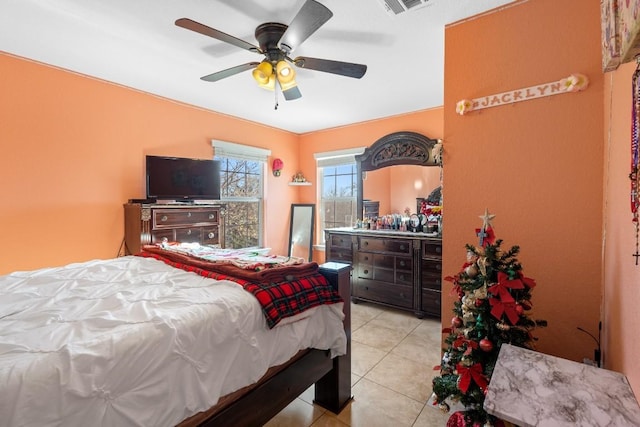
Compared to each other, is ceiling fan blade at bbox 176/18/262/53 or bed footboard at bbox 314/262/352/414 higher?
ceiling fan blade at bbox 176/18/262/53

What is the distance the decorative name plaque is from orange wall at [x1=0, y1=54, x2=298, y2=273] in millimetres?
3206

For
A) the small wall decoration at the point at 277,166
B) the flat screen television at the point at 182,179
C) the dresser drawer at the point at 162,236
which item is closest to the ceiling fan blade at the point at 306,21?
the flat screen television at the point at 182,179

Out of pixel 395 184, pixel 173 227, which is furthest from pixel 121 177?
pixel 395 184

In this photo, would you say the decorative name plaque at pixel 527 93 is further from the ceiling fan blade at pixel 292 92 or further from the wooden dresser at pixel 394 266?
the wooden dresser at pixel 394 266

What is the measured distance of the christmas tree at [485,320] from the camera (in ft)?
4.29

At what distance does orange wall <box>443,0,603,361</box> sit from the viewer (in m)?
1.55

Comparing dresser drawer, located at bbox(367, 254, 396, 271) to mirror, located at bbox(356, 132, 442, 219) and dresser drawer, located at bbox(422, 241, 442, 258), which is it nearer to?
dresser drawer, located at bbox(422, 241, 442, 258)

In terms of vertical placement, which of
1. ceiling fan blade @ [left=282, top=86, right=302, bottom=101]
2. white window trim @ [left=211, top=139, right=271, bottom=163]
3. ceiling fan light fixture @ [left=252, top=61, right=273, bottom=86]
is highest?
ceiling fan blade @ [left=282, top=86, right=302, bottom=101]

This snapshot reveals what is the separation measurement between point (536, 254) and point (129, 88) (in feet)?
13.1

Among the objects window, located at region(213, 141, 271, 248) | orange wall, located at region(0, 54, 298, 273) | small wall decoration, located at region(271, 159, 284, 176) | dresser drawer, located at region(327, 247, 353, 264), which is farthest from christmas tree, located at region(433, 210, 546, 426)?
small wall decoration, located at region(271, 159, 284, 176)

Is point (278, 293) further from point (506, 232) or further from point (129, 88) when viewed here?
point (129, 88)

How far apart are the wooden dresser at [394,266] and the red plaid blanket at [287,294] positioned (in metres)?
1.78

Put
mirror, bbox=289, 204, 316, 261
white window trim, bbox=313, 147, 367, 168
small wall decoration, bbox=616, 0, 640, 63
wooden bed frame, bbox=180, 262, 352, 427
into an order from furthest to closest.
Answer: mirror, bbox=289, 204, 316, 261
white window trim, bbox=313, 147, 367, 168
wooden bed frame, bbox=180, 262, 352, 427
small wall decoration, bbox=616, 0, 640, 63

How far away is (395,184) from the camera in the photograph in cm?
389
